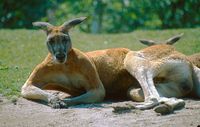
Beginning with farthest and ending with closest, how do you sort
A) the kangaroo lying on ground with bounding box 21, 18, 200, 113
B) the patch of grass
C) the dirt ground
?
the patch of grass < the kangaroo lying on ground with bounding box 21, 18, 200, 113 < the dirt ground

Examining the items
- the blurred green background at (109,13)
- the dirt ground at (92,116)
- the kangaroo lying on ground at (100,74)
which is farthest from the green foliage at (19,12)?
Result: the dirt ground at (92,116)

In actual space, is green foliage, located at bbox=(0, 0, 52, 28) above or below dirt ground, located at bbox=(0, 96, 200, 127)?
below

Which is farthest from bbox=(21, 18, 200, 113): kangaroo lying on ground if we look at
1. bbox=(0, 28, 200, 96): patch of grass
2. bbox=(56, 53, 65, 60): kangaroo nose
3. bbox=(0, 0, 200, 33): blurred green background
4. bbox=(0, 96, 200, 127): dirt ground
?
bbox=(0, 0, 200, 33): blurred green background

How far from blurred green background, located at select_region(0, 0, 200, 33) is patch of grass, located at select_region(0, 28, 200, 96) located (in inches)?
255

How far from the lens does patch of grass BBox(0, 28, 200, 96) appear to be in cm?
1023

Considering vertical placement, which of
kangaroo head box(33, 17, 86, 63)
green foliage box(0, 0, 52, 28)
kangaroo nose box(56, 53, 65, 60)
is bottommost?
green foliage box(0, 0, 52, 28)

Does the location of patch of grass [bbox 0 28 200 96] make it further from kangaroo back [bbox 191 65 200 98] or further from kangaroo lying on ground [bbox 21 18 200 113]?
kangaroo back [bbox 191 65 200 98]

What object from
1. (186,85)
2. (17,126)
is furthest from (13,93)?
(186,85)

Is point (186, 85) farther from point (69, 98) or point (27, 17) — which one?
point (27, 17)

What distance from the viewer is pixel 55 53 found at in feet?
26.4

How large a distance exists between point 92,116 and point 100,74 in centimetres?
142

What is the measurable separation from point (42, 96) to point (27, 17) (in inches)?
614

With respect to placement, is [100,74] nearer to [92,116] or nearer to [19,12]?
[92,116]

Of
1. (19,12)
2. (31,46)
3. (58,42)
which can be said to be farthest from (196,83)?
(19,12)
